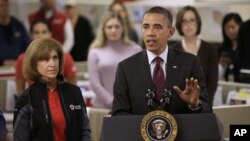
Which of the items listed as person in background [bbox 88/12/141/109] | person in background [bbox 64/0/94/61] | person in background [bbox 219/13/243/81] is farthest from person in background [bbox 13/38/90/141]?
person in background [bbox 64/0/94/61]

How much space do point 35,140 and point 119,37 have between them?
2.89 metres

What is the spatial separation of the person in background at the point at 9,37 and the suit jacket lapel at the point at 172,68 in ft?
16.9

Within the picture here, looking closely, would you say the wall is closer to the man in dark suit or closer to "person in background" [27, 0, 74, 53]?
"person in background" [27, 0, 74, 53]

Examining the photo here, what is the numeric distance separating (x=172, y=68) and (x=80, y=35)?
7210 mm

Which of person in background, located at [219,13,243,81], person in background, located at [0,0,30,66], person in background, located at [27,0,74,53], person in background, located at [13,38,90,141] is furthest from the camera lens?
person in background, located at [27,0,74,53]

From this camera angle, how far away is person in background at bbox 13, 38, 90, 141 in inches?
170

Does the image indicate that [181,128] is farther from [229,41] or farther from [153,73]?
[229,41]

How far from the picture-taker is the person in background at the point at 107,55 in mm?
6867

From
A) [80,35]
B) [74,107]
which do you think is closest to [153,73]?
[74,107]

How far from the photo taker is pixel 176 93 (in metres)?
4.03

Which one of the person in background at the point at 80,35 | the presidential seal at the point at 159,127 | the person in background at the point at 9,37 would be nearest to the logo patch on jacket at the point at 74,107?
the presidential seal at the point at 159,127

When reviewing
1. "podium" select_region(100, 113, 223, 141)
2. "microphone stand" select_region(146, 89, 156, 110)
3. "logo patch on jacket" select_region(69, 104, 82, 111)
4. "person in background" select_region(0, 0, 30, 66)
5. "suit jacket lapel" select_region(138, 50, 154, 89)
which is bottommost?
"podium" select_region(100, 113, 223, 141)

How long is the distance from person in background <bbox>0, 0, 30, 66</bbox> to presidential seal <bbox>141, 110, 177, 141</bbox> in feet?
18.1

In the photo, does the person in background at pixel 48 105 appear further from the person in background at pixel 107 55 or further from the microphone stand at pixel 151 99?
the person in background at pixel 107 55
